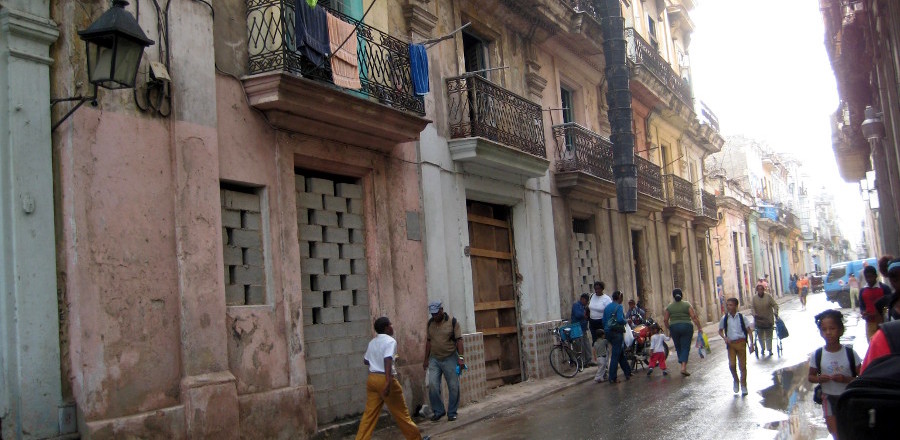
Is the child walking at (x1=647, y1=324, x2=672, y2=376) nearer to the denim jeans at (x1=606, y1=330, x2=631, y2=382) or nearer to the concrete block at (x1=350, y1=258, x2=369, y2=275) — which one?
the denim jeans at (x1=606, y1=330, x2=631, y2=382)

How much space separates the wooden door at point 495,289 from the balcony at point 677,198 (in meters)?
10.9

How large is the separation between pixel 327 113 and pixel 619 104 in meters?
11.0

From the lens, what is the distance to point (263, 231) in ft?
30.3

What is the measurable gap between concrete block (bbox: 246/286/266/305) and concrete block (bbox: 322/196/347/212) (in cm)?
170

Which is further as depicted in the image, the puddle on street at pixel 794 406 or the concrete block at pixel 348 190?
the concrete block at pixel 348 190

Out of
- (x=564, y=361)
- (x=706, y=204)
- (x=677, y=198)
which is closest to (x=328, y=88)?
(x=564, y=361)

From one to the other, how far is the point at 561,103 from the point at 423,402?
8862 millimetres

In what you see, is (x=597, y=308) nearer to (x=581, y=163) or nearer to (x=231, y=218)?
(x=581, y=163)

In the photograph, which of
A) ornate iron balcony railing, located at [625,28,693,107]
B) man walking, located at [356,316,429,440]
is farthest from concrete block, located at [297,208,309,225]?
ornate iron balcony railing, located at [625,28,693,107]

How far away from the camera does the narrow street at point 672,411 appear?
8.57m

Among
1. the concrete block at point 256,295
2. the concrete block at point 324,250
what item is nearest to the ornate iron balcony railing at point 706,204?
the concrete block at point 324,250

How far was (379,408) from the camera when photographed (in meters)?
8.12

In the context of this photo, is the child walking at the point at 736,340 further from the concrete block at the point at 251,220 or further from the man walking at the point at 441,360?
the concrete block at the point at 251,220

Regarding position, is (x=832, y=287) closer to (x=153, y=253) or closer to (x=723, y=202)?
(x=723, y=202)
